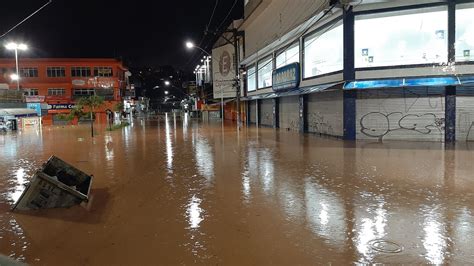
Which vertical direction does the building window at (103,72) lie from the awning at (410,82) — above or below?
above

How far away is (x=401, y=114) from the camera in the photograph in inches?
846

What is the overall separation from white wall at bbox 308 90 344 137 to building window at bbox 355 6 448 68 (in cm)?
285

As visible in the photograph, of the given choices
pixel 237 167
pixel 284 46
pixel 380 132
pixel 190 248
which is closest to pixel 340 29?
pixel 380 132

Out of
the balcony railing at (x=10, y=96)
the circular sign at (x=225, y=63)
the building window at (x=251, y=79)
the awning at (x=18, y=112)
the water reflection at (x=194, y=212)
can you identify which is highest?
the circular sign at (x=225, y=63)

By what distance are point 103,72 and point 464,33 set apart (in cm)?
6082

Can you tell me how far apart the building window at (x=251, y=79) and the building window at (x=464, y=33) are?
81.7ft

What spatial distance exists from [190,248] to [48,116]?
64.1 m

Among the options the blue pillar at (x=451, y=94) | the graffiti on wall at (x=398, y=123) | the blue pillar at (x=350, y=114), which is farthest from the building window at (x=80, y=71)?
the blue pillar at (x=451, y=94)

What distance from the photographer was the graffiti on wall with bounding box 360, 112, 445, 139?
20.9 m

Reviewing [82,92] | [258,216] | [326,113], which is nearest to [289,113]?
[326,113]

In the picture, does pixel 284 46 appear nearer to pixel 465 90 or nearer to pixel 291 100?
pixel 291 100

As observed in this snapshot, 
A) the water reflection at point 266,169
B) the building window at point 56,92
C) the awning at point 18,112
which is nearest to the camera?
the water reflection at point 266,169

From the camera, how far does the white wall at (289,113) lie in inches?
1233

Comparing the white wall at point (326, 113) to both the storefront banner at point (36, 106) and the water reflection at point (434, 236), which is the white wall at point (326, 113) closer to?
the water reflection at point (434, 236)
